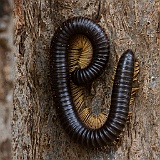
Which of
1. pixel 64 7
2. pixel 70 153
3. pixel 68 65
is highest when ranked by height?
pixel 64 7

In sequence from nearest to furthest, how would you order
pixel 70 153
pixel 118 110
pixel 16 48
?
1. pixel 16 48
2. pixel 118 110
3. pixel 70 153

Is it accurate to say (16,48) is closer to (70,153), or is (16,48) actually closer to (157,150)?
(70,153)

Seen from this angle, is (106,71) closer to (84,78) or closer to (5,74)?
(84,78)

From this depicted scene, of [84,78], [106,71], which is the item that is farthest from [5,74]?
[106,71]

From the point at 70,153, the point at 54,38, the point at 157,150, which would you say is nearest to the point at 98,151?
the point at 70,153

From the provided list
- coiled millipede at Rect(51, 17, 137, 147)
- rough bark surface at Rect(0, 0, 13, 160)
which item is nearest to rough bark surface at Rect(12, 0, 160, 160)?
coiled millipede at Rect(51, 17, 137, 147)
